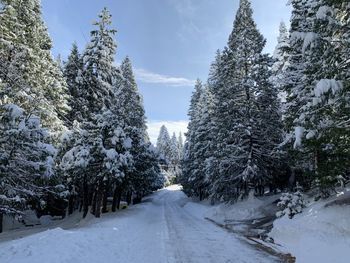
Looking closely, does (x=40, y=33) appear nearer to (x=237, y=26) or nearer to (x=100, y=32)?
(x=100, y=32)

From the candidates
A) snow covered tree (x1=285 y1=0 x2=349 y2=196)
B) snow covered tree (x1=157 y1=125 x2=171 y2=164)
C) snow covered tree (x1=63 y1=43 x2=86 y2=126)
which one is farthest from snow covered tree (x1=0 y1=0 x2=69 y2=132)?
snow covered tree (x1=157 y1=125 x2=171 y2=164)

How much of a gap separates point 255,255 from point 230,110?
61.4 ft

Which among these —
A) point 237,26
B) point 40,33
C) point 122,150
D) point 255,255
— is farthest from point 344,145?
point 237,26

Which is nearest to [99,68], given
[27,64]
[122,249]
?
[27,64]

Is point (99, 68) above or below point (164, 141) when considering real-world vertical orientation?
below

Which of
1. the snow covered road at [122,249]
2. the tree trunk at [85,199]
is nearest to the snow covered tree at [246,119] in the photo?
the tree trunk at [85,199]

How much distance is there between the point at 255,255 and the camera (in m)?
12.1

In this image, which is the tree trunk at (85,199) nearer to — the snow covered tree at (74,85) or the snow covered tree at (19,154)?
the snow covered tree at (74,85)

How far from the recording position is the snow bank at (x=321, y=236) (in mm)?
A: 10375

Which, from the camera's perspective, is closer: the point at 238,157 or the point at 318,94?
the point at 318,94

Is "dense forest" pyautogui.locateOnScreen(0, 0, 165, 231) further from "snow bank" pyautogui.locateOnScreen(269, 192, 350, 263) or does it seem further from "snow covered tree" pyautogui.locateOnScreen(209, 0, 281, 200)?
"snow bank" pyautogui.locateOnScreen(269, 192, 350, 263)

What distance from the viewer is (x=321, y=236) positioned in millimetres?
11633

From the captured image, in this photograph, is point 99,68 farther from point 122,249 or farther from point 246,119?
point 122,249

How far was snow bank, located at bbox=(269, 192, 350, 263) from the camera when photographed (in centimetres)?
1038
